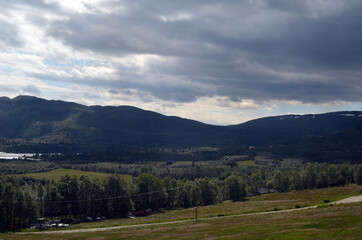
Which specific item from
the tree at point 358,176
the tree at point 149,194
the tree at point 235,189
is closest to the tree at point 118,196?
the tree at point 149,194

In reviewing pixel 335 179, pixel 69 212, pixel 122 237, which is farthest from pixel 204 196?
pixel 122 237

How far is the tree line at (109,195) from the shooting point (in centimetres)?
10050

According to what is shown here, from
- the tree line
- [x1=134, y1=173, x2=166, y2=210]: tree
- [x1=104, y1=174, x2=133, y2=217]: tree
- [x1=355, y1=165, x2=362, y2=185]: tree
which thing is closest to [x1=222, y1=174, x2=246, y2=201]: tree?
the tree line

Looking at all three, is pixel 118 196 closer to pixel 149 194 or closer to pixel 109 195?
pixel 109 195

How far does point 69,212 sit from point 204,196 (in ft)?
187

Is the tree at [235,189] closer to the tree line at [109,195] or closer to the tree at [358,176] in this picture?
the tree line at [109,195]

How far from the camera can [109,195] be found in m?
122

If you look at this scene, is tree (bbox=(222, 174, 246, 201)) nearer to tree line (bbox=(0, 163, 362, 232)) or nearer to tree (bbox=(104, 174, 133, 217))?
tree line (bbox=(0, 163, 362, 232))

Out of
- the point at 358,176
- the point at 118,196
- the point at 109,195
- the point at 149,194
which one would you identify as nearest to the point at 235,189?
the point at 149,194

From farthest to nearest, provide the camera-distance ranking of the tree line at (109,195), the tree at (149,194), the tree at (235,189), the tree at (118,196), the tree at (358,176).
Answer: the tree at (358,176)
the tree at (235,189)
the tree at (149,194)
the tree at (118,196)
the tree line at (109,195)

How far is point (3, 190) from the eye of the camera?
3935 inches

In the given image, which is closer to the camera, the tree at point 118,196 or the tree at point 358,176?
the tree at point 118,196

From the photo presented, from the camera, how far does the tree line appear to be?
100500 millimetres

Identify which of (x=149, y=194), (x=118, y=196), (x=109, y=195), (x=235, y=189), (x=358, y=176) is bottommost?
(x=235, y=189)
